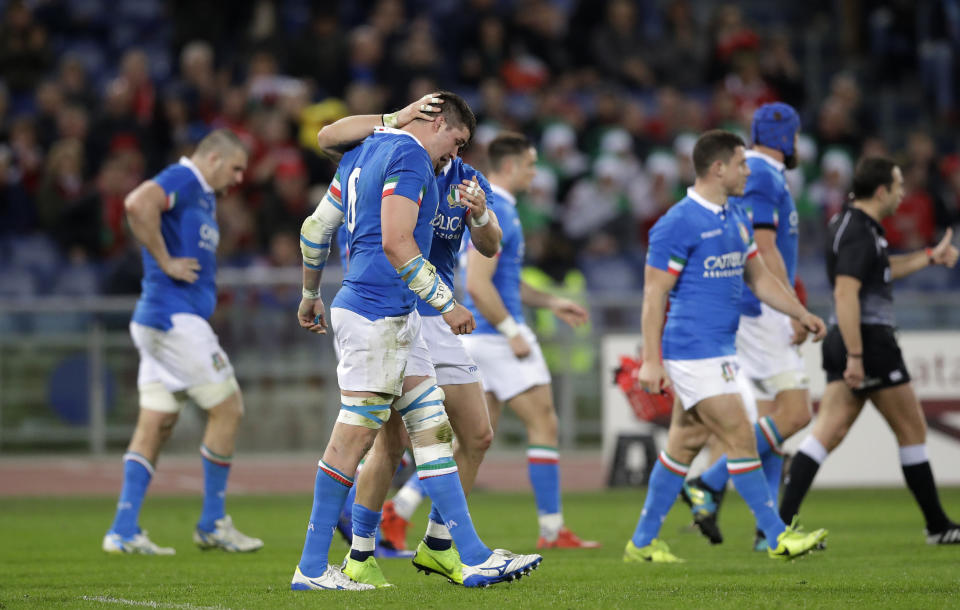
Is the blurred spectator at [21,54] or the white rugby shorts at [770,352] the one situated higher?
the blurred spectator at [21,54]

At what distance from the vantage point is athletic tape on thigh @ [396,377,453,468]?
641 centimetres

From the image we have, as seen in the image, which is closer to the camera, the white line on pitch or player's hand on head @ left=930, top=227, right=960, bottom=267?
the white line on pitch

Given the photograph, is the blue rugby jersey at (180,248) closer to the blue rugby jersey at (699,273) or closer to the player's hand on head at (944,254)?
the blue rugby jersey at (699,273)

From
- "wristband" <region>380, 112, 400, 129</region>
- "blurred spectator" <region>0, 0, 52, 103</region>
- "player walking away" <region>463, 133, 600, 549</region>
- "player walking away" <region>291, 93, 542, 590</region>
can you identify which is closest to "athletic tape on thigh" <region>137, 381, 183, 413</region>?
"player walking away" <region>463, 133, 600, 549</region>

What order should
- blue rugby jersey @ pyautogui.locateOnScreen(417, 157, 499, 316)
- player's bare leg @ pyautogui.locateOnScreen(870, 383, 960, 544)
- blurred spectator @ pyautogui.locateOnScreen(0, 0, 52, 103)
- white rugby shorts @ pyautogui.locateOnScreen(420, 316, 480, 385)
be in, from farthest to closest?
blurred spectator @ pyautogui.locateOnScreen(0, 0, 52, 103)
player's bare leg @ pyautogui.locateOnScreen(870, 383, 960, 544)
white rugby shorts @ pyautogui.locateOnScreen(420, 316, 480, 385)
blue rugby jersey @ pyautogui.locateOnScreen(417, 157, 499, 316)

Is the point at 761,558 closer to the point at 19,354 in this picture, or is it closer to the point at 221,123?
the point at 19,354

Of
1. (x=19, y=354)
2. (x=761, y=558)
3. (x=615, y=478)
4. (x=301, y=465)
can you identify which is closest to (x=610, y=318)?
(x=615, y=478)

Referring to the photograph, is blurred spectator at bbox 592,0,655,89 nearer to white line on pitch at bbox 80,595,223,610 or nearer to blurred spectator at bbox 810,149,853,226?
blurred spectator at bbox 810,149,853,226

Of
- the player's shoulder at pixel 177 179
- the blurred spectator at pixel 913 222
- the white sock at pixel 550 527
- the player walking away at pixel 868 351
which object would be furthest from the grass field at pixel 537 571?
the blurred spectator at pixel 913 222

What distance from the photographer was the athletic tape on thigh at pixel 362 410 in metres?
6.32

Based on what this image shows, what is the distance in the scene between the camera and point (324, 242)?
6680mm

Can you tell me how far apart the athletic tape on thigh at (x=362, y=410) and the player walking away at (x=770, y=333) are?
10.6 feet

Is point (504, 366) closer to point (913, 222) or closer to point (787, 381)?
point (787, 381)

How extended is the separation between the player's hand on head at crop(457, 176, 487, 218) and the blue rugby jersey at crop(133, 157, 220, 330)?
3.31m
